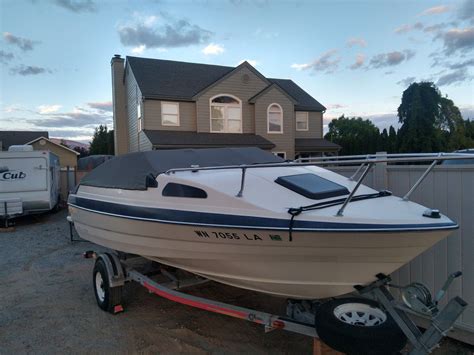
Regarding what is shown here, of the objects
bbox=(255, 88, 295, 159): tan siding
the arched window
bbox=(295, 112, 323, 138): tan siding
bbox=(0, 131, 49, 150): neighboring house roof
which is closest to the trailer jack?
the arched window

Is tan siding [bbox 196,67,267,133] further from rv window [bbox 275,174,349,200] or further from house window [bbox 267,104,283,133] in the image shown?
rv window [bbox 275,174,349,200]

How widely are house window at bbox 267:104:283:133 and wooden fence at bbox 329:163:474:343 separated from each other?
14994 mm

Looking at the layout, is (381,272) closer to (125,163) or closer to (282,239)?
(282,239)

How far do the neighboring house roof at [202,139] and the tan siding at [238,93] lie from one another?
0.50 m

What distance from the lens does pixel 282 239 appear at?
2.83 m

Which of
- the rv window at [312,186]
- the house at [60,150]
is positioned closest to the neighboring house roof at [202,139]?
the rv window at [312,186]

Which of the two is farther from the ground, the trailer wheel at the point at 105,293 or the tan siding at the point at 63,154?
the tan siding at the point at 63,154

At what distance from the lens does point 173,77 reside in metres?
18.1

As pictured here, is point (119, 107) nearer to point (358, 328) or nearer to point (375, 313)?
point (375, 313)

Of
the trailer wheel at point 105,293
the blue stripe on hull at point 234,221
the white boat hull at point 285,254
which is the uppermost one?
the blue stripe on hull at point 234,221

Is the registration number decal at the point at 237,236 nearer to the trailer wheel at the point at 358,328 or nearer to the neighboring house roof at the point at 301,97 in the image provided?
the trailer wheel at the point at 358,328

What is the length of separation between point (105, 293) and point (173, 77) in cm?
1507

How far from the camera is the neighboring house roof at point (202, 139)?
15.8 m

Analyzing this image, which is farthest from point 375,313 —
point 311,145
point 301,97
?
point 301,97
